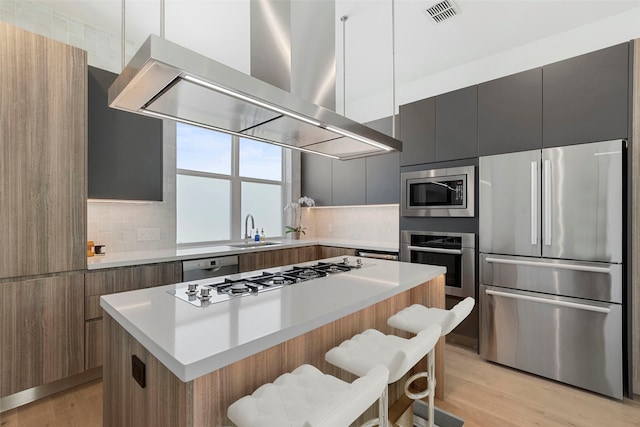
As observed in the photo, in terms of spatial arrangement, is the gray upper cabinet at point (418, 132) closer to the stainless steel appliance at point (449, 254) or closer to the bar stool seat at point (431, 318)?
the stainless steel appliance at point (449, 254)

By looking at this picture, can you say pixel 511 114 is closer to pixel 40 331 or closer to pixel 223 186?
pixel 223 186

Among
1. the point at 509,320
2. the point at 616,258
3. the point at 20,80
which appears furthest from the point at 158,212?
the point at 616,258

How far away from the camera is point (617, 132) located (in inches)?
85.1

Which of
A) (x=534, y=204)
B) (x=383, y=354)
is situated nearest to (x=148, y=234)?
(x=383, y=354)

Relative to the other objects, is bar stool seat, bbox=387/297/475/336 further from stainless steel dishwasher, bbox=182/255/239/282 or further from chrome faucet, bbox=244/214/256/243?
chrome faucet, bbox=244/214/256/243

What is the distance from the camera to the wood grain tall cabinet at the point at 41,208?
199cm

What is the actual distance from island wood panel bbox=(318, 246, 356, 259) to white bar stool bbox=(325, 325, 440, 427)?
2.16m

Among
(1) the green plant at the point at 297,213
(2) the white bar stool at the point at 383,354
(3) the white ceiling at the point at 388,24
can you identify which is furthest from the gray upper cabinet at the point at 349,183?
(2) the white bar stool at the point at 383,354

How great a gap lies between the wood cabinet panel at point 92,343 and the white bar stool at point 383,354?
6.48 ft

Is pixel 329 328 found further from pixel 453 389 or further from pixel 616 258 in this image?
pixel 616 258

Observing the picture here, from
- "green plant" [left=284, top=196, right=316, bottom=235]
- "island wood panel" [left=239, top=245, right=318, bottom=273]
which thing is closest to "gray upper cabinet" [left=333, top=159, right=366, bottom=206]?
"green plant" [left=284, top=196, right=316, bottom=235]

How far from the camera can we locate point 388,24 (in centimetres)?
274

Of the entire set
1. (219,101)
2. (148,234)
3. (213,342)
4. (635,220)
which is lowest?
(213,342)

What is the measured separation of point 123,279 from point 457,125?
323 centimetres
